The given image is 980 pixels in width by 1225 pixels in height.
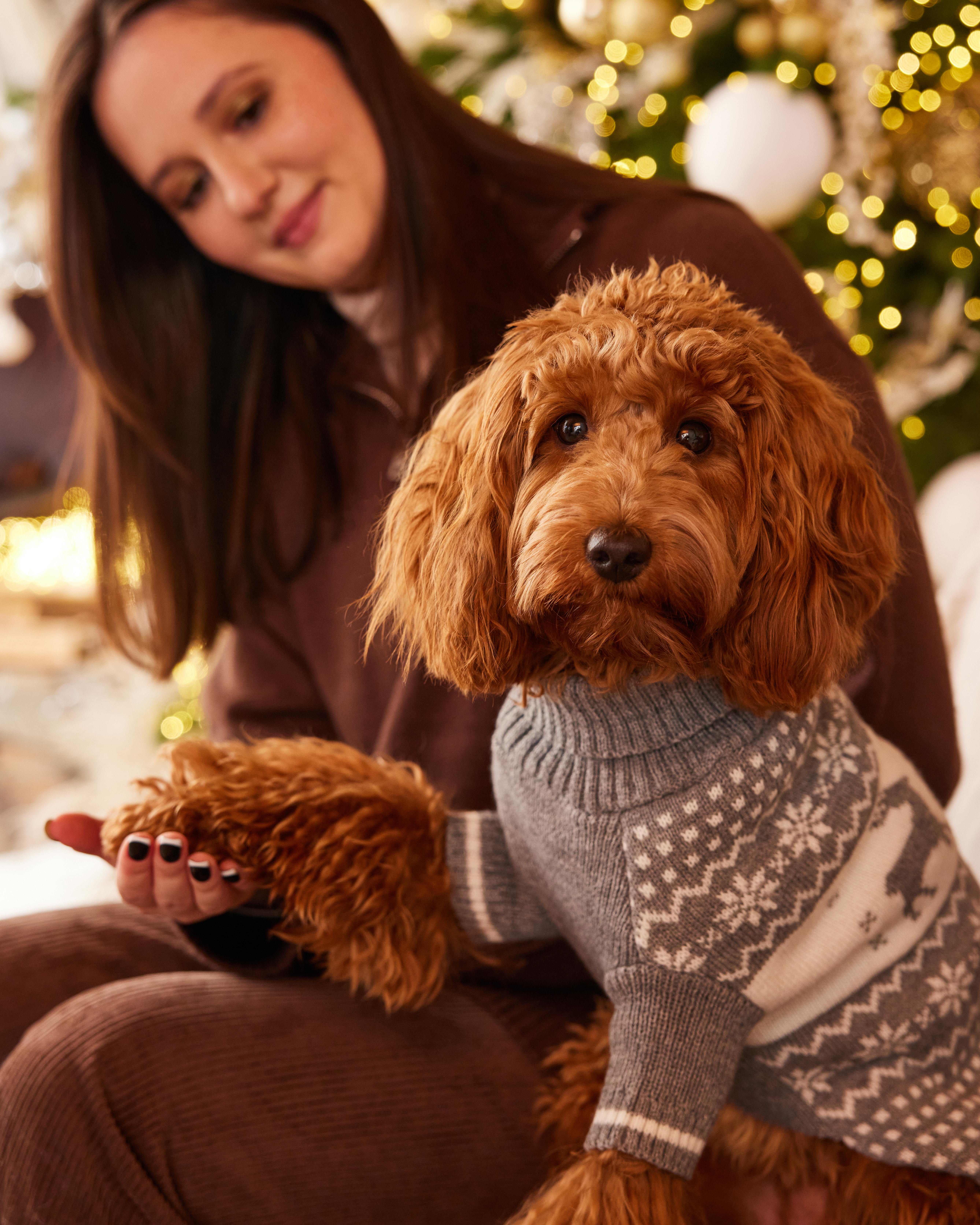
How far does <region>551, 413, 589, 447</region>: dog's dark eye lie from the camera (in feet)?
3.10

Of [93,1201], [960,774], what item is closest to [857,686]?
[960,774]

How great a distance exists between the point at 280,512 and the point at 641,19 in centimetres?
147

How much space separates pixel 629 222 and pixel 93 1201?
1.30 m

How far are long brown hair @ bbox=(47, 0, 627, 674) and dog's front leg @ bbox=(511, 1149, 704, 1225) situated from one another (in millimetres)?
974

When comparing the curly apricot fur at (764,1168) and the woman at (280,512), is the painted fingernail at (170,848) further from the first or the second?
the curly apricot fur at (764,1168)

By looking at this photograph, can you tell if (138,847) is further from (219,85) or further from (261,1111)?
(219,85)

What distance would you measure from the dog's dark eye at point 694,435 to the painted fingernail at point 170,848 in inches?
25.9

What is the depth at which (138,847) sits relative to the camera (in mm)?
1085

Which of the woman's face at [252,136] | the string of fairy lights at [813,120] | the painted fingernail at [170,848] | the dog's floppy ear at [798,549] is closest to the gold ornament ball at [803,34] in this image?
the string of fairy lights at [813,120]

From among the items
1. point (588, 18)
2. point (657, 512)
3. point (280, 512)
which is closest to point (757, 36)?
point (588, 18)

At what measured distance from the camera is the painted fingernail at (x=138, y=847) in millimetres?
1083

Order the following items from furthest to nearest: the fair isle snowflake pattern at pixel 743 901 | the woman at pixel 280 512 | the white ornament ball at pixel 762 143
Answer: the white ornament ball at pixel 762 143 < the woman at pixel 280 512 < the fair isle snowflake pattern at pixel 743 901

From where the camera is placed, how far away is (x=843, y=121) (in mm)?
2424

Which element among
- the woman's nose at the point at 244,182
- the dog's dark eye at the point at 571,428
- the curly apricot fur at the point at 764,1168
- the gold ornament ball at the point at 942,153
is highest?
the gold ornament ball at the point at 942,153
